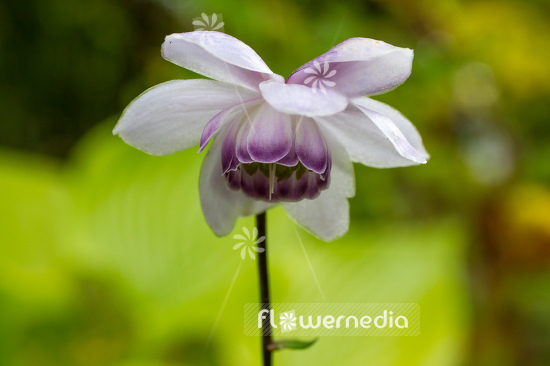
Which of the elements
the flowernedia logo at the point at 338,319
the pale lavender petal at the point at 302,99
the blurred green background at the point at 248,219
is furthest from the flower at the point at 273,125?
A: the blurred green background at the point at 248,219

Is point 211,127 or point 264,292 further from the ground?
point 211,127

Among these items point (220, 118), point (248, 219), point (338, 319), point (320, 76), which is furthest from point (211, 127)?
point (248, 219)

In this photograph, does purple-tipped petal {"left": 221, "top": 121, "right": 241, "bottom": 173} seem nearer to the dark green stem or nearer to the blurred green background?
the dark green stem

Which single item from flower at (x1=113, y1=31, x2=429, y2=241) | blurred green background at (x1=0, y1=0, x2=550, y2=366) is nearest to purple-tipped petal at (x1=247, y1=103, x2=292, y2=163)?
flower at (x1=113, y1=31, x2=429, y2=241)

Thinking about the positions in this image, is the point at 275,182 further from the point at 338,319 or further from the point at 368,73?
the point at 338,319

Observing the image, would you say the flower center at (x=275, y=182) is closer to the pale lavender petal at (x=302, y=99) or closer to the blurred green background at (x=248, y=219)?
the pale lavender petal at (x=302, y=99)

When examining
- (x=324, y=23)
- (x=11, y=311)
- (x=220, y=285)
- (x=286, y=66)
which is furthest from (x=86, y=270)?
(x=324, y=23)

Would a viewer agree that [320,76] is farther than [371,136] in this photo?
No
